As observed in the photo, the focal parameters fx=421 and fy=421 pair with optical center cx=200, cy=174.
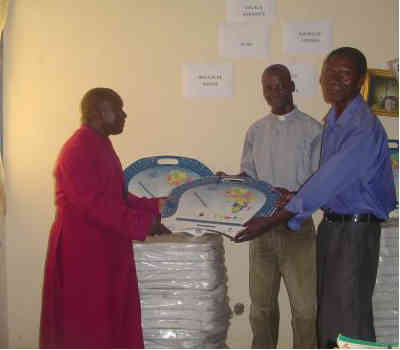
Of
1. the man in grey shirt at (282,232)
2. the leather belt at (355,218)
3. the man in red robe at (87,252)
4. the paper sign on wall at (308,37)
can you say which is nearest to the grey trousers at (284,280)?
the man in grey shirt at (282,232)

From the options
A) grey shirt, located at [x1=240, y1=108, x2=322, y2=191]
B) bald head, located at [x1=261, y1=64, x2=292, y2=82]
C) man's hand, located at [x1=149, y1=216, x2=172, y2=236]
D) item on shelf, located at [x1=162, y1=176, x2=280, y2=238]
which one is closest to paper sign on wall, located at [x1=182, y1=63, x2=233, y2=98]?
bald head, located at [x1=261, y1=64, x2=292, y2=82]

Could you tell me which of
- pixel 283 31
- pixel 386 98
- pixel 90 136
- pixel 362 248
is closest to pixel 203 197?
pixel 90 136

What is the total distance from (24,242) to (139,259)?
2.34 ft

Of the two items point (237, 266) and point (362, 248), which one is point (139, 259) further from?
point (362, 248)

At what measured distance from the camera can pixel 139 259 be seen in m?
2.02

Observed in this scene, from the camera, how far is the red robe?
5.75 ft

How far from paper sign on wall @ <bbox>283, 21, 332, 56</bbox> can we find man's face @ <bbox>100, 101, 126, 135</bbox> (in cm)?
92

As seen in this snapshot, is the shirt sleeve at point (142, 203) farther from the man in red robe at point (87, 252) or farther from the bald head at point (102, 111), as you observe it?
the bald head at point (102, 111)

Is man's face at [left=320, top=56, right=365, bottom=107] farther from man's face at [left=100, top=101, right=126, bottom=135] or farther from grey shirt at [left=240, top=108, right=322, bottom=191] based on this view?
man's face at [left=100, top=101, right=126, bottom=135]

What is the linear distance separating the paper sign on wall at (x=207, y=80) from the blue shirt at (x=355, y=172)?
0.67 meters

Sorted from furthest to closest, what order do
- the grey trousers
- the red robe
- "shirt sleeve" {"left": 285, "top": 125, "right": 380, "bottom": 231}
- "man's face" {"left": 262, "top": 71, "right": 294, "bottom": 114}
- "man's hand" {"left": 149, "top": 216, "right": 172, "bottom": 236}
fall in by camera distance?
"man's face" {"left": 262, "top": 71, "right": 294, "bottom": 114} → the grey trousers → "man's hand" {"left": 149, "top": 216, "right": 172, "bottom": 236} → the red robe → "shirt sleeve" {"left": 285, "top": 125, "right": 380, "bottom": 231}

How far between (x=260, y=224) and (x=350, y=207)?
38 centimetres

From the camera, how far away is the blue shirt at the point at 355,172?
5.31ft

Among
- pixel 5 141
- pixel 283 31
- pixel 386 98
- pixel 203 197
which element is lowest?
pixel 203 197
